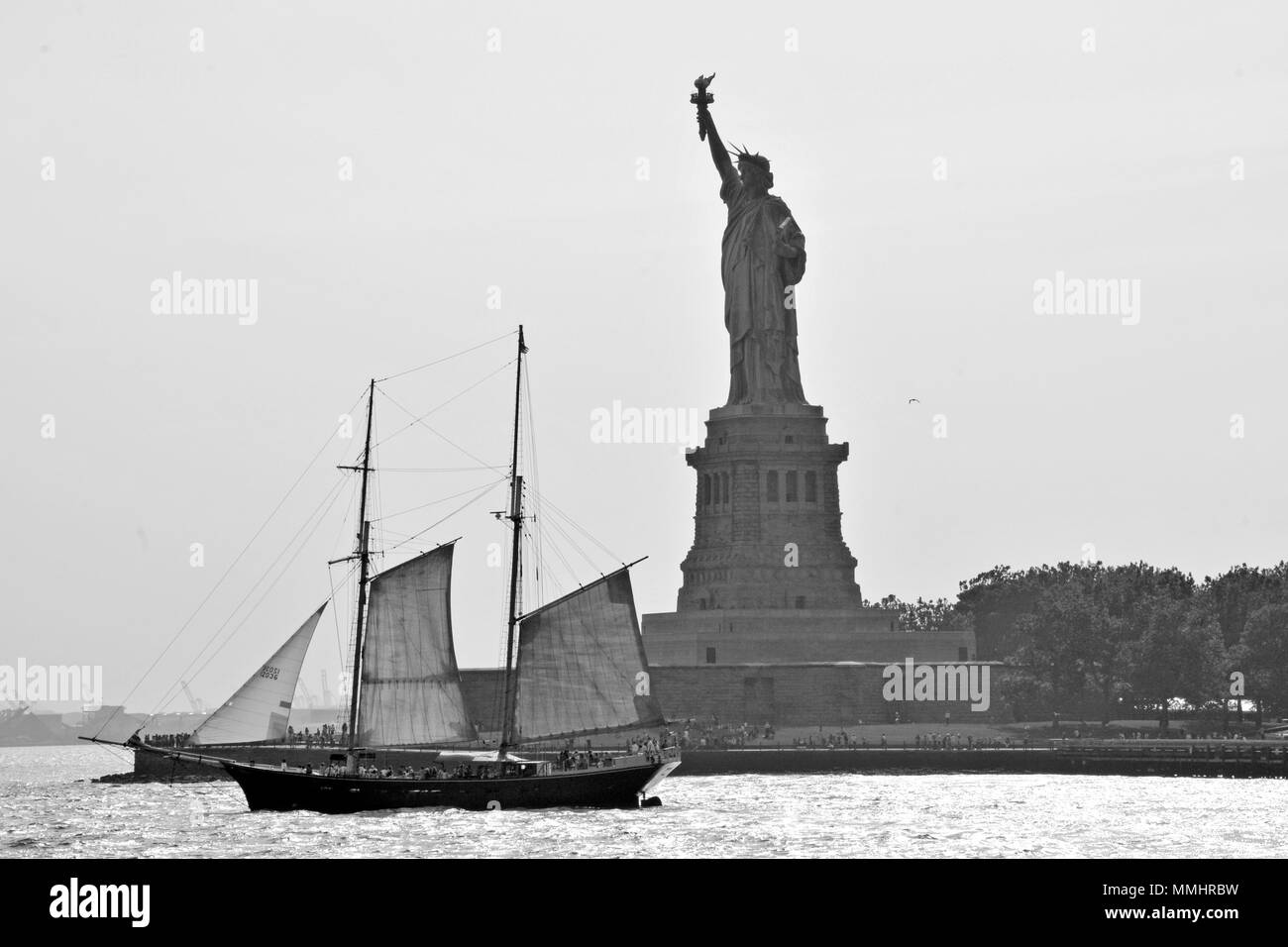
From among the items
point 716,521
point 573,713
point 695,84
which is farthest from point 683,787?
point 695,84

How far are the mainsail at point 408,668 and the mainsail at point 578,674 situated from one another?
2711 mm

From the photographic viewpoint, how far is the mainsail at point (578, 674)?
82.4 meters

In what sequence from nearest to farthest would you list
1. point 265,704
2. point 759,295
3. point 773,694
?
1. point 265,704
2. point 773,694
3. point 759,295

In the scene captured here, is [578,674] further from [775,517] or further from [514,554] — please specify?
[775,517]

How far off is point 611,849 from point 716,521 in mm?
71416

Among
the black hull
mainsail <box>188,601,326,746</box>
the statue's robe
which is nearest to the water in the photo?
the black hull

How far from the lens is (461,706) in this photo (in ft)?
271

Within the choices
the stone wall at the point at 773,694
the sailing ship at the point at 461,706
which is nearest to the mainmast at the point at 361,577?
the sailing ship at the point at 461,706

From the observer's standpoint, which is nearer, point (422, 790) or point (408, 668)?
point (422, 790)

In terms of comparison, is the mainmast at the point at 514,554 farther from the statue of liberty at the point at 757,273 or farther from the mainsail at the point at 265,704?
the statue of liberty at the point at 757,273

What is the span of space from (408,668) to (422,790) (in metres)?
4.77

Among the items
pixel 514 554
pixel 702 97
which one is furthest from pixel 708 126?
pixel 514 554
